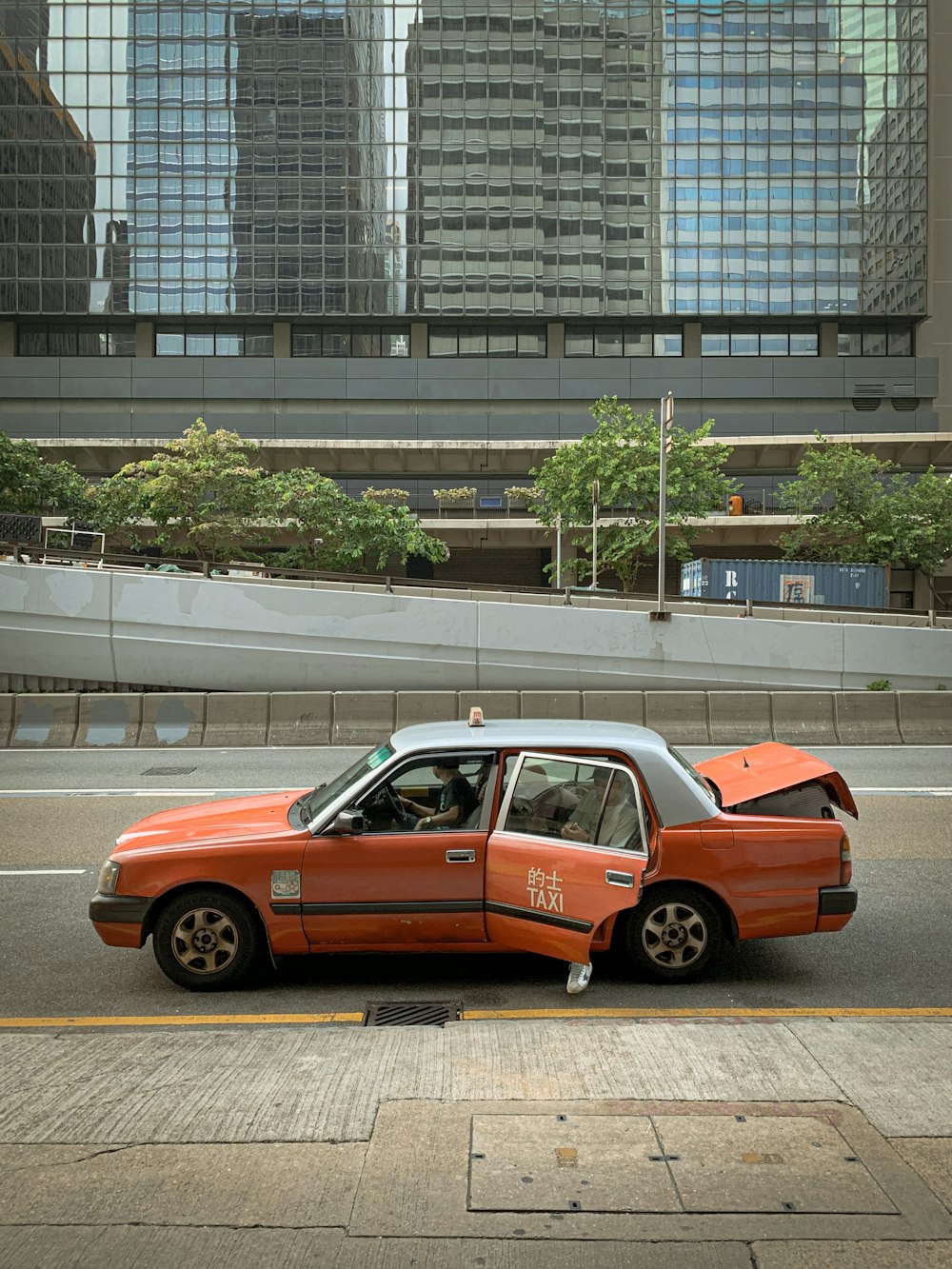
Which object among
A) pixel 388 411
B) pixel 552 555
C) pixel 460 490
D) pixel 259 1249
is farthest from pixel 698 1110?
pixel 388 411

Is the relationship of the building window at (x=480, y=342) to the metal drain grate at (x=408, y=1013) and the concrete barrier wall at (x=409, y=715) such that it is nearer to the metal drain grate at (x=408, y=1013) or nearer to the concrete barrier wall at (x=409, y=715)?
the concrete barrier wall at (x=409, y=715)

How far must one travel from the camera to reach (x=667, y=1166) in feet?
11.9

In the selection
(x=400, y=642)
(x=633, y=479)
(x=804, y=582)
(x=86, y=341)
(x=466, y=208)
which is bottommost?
(x=400, y=642)

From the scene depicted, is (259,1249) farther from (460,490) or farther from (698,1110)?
(460,490)

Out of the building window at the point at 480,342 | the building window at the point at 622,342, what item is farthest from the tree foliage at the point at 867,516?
the building window at the point at 480,342

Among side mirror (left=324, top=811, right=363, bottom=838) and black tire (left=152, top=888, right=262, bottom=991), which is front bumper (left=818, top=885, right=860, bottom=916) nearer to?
side mirror (left=324, top=811, right=363, bottom=838)

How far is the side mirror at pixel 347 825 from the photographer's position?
581 centimetres

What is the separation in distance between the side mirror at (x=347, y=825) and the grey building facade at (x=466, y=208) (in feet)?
187

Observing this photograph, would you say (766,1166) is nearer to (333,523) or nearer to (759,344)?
(333,523)

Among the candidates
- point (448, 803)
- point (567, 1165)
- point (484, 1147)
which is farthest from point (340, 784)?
point (567, 1165)

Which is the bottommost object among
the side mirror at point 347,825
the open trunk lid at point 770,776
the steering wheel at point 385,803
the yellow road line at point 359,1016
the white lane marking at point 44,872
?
the yellow road line at point 359,1016

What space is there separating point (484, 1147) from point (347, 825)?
7.59 feet

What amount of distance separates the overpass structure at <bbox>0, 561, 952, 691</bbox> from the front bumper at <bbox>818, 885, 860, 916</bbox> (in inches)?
658

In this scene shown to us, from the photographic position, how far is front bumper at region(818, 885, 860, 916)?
19.4 ft
